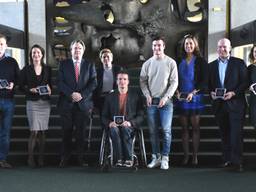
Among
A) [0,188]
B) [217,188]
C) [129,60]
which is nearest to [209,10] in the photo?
[129,60]

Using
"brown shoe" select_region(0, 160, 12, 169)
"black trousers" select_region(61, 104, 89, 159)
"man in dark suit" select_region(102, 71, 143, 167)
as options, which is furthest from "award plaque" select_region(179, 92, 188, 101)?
"brown shoe" select_region(0, 160, 12, 169)

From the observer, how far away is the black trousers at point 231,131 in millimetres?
4918

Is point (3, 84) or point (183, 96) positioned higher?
point (3, 84)

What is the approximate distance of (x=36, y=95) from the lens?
5172 mm

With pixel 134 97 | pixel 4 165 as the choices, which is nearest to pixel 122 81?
pixel 134 97

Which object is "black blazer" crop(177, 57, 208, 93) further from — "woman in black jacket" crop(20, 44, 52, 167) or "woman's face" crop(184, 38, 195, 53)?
"woman in black jacket" crop(20, 44, 52, 167)

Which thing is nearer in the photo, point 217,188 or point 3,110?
point 217,188

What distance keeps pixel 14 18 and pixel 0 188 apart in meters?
6.05

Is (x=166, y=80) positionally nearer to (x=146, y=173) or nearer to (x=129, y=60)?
(x=146, y=173)

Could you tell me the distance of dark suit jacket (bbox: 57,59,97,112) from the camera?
5.07 m

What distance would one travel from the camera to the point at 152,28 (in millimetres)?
9016

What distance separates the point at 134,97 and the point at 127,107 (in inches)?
5.9

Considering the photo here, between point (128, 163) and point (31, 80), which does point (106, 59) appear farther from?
point (128, 163)

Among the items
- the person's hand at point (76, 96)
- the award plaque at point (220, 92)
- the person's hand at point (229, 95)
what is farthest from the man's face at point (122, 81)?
the person's hand at point (229, 95)
